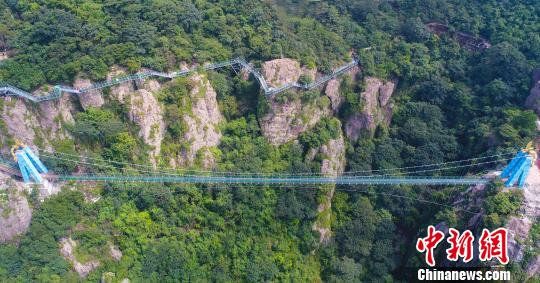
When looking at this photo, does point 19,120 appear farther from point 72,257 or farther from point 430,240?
point 430,240

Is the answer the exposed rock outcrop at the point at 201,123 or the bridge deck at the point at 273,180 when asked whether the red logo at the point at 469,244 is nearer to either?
the bridge deck at the point at 273,180

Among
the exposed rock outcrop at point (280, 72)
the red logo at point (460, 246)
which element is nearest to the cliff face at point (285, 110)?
the exposed rock outcrop at point (280, 72)

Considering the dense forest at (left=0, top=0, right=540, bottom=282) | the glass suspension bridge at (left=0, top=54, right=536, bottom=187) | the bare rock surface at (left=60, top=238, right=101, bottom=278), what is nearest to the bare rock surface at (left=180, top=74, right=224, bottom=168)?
the dense forest at (left=0, top=0, right=540, bottom=282)

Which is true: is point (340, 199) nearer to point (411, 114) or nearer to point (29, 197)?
point (411, 114)

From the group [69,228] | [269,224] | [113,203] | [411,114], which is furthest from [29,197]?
[411,114]

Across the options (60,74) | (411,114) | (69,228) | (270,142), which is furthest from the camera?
(411,114)
